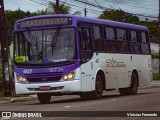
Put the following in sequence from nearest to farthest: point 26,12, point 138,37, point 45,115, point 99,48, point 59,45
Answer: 1. point 45,115
2. point 59,45
3. point 99,48
4. point 138,37
5. point 26,12

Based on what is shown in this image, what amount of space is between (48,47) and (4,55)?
23.5 ft

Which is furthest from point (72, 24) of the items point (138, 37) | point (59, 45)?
point (138, 37)

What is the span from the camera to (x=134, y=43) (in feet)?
79.8

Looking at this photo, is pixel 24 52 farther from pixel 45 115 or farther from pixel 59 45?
pixel 45 115

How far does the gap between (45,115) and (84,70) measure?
5458mm

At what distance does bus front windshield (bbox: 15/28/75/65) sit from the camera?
61.6ft

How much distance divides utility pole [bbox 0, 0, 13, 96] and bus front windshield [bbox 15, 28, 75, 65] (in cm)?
612

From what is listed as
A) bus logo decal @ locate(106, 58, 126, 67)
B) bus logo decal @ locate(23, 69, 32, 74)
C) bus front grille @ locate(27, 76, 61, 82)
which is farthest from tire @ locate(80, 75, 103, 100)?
bus logo decal @ locate(23, 69, 32, 74)

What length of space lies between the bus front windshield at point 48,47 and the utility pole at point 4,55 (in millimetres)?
6120

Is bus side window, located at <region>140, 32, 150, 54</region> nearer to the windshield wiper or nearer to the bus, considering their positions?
the bus

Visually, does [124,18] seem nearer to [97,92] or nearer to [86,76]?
[97,92]

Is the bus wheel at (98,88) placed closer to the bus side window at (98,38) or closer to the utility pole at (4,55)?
the bus side window at (98,38)

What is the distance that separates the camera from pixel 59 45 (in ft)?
61.6

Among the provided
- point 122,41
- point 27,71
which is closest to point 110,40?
point 122,41
